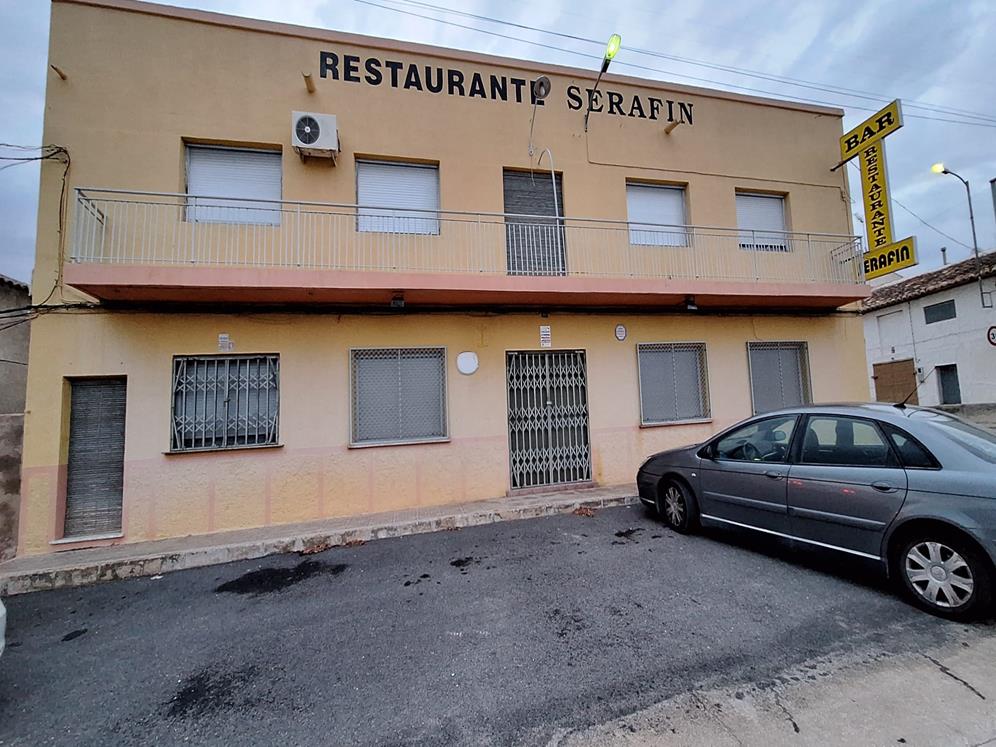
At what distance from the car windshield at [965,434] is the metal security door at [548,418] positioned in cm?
427

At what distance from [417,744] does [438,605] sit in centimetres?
151

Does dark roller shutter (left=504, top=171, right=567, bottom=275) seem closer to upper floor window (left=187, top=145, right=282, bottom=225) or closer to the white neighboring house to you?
upper floor window (left=187, top=145, right=282, bottom=225)

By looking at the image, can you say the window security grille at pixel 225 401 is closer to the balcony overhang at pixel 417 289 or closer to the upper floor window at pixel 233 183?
the balcony overhang at pixel 417 289

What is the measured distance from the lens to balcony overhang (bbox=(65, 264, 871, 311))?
17.4 feet

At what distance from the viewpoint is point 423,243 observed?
679 centimetres

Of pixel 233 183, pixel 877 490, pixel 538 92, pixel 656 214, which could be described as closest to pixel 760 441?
pixel 877 490

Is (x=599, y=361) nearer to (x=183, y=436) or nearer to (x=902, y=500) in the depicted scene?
(x=902, y=500)

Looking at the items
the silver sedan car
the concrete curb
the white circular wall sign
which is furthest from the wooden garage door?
the white circular wall sign

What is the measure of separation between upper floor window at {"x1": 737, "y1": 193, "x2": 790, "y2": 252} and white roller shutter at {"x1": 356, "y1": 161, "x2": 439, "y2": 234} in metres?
5.92

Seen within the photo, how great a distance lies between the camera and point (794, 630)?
2.99 metres

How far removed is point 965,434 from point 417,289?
19.0 feet

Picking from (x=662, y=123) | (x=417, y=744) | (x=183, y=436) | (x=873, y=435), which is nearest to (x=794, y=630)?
(x=873, y=435)

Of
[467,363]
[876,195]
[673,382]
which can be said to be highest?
[876,195]

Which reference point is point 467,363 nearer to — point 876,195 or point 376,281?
point 376,281
